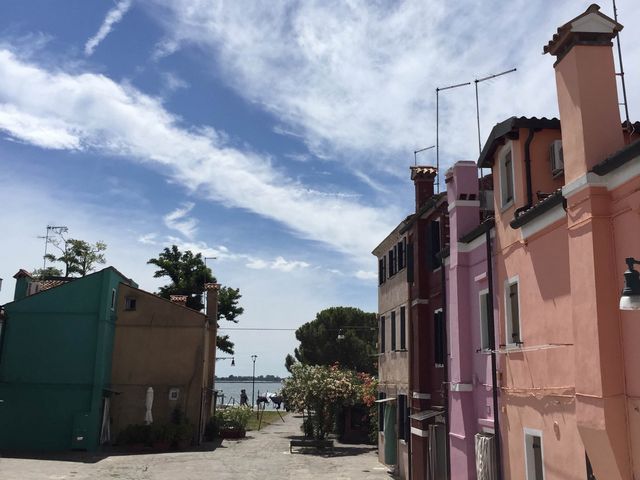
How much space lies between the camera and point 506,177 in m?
12.7

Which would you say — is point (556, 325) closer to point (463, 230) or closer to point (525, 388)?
point (525, 388)

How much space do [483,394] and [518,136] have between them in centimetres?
583

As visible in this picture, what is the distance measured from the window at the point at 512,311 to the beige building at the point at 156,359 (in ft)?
75.7

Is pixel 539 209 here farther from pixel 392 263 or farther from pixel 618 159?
pixel 392 263

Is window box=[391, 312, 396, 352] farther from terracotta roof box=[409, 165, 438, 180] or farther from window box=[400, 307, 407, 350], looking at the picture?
terracotta roof box=[409, 165, 438, 180]

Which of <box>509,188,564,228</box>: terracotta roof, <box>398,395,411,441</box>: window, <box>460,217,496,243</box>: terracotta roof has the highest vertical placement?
<box>460,217,496,243</box>: terracotta roof

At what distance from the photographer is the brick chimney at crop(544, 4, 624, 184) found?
28.2ft

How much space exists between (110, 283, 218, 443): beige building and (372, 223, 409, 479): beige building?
10990 mm

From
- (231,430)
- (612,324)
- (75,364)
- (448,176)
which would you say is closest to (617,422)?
(612,324)

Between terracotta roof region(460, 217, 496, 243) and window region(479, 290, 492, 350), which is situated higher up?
terracotta roof region(460, 217, 496, 243)

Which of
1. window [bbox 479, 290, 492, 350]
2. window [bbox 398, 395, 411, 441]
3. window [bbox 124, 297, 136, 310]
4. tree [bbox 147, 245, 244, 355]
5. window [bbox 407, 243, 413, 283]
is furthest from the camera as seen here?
tree [bbox 147, 245, 244, 355]

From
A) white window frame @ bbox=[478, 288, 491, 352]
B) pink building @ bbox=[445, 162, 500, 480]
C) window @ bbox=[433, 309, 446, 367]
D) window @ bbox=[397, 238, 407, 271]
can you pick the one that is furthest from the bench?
white window frame @ bbox=[478, 288, 491, 352]

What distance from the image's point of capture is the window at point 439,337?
1767 centimetres

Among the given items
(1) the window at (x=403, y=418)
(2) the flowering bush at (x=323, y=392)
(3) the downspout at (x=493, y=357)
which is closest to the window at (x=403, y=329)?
(1) the window at (x=403, y=418)
